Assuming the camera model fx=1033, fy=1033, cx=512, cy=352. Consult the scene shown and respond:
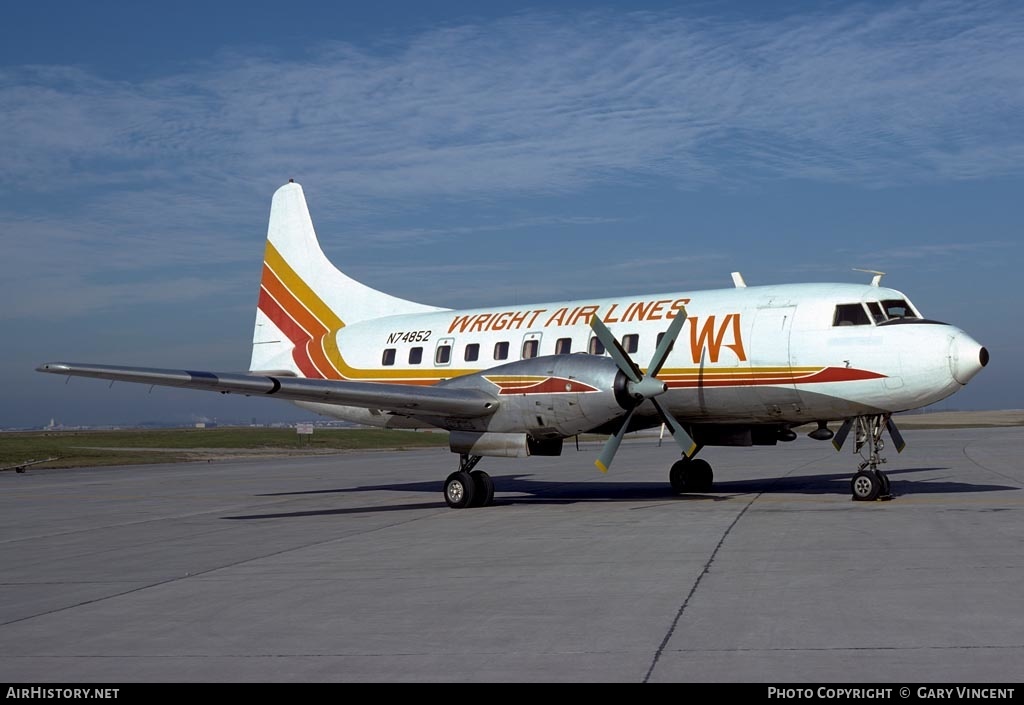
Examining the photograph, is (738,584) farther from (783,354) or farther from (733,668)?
(783,354)

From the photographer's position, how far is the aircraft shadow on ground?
2122cm

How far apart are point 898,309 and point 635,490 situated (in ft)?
26.2

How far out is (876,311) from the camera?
18.8m

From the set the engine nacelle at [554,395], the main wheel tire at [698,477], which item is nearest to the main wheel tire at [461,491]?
the engine nacelle at [554,395]

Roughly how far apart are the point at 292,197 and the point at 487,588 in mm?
20655

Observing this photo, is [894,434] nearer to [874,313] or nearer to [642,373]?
[874,313]

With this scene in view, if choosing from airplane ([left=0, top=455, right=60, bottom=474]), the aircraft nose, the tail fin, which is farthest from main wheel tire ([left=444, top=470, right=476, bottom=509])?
airplane ([left=0, top=455, right=60, bottom=474])

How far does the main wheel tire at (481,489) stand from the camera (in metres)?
21.0

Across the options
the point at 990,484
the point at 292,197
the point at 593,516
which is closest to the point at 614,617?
the point at 593,516

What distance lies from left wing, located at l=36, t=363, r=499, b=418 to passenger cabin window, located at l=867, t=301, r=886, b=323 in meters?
7.21

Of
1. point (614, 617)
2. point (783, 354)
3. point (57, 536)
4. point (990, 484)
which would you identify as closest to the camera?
point (614, 617)

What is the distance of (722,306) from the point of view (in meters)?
20.4

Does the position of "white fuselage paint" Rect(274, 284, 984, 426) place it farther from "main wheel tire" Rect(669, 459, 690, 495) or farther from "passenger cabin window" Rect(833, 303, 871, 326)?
"main wheel tire" Rect(669, 459, 690, 495)

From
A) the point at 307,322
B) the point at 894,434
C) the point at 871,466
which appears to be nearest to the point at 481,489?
the point at 871,466
